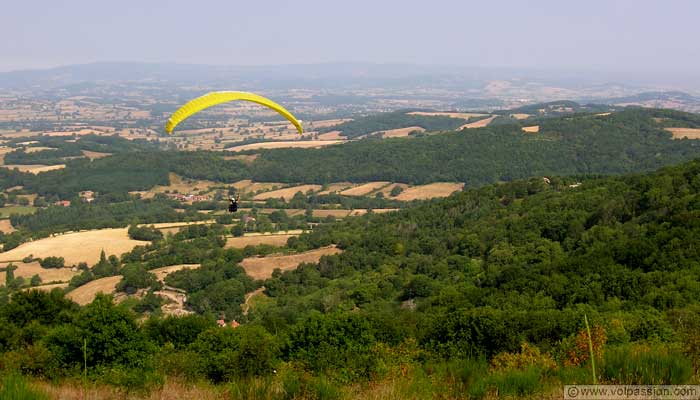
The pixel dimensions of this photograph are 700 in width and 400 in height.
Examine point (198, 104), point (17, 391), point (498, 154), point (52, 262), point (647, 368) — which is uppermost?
point (198, 104)

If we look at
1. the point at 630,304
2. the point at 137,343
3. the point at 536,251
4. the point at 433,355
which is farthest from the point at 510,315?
the point at 536,251

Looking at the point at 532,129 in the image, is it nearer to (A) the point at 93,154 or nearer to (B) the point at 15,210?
(B) the point at 15,210

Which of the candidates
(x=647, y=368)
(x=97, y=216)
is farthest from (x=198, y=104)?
(x=97, y=216)

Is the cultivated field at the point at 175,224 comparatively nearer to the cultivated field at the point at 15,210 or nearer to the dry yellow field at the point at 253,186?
the dry yellow field at the point at 253,186

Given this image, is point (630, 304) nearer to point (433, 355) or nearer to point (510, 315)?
point (510, 315)

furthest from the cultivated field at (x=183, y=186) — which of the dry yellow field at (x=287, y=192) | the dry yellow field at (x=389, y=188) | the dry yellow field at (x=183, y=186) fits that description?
the dry yellow field at (x=389, y=188)

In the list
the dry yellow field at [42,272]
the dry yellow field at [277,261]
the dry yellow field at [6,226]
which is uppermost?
the dry yellow field at [277,261]

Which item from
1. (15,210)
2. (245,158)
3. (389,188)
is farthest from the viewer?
(245,158)
